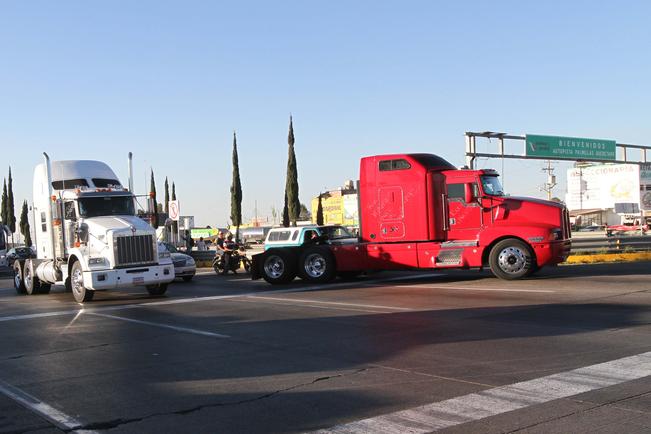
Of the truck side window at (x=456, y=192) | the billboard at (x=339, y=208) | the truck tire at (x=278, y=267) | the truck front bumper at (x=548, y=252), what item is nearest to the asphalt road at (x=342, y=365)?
the truck front bumper at (x=548, y=252)

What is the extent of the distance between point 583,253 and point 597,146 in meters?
14.6

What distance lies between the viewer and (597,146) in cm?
3841

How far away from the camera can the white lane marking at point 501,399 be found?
5.42m

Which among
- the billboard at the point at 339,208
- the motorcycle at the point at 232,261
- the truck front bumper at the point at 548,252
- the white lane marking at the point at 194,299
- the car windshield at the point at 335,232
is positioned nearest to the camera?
the white lane marking at the point at 194,299

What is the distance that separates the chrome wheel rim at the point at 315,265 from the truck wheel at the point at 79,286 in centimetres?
621

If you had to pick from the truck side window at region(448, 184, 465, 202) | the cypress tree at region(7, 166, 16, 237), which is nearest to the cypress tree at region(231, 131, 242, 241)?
the cypress tree at region(7, 166, 16, 237)

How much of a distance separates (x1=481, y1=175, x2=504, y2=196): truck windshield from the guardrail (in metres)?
7.89

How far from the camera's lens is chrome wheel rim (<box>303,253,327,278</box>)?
19828 millimetres

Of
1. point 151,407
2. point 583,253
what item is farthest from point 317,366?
point 583,253

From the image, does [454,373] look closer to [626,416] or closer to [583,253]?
[626,416]

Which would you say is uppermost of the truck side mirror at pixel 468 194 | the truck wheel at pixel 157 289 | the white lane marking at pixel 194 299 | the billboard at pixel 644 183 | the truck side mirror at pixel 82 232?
the billboard at pixel 644 183

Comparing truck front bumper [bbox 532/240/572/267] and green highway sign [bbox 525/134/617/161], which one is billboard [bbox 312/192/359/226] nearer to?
green highway sign [bbox 525/134/617/161]

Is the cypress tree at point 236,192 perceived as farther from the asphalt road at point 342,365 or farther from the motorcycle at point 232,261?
the asphalt road at point 342,365

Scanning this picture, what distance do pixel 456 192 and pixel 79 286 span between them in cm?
999
